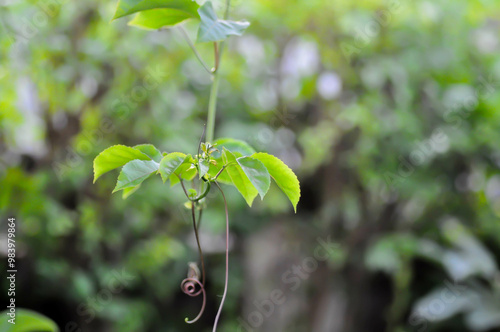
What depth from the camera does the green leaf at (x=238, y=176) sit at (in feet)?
1.57

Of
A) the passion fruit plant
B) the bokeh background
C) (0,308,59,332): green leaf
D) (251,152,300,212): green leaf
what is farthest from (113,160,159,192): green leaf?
the bokeh background

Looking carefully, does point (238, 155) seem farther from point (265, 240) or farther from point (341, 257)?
point (265, 240)

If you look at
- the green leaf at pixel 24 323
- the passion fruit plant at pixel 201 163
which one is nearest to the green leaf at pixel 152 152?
the passion fruit plant at pixel 201 163

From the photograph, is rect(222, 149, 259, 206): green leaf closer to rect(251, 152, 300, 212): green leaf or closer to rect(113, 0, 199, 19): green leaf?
rect(251, 152, 300, 212): green leaf

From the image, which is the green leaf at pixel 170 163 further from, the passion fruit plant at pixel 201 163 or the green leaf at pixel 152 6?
the green leaf at pixel 152 6

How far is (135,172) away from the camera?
44cm

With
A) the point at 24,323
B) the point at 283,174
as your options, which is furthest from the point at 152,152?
the point at 24,323

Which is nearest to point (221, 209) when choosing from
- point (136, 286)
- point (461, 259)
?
point (136, 286)

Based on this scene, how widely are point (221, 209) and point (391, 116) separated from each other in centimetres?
83

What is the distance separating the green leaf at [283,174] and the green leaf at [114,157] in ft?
0.42

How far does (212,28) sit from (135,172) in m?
0.19

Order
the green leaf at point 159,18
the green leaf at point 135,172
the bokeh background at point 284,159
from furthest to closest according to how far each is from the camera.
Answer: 1. the bokeh background at point 284,159
2. the green leaf at point 159,18
3. the green leaf at point 135,172

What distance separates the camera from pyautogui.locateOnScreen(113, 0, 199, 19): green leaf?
513mm

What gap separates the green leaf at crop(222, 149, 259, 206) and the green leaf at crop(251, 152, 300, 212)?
2 cm
